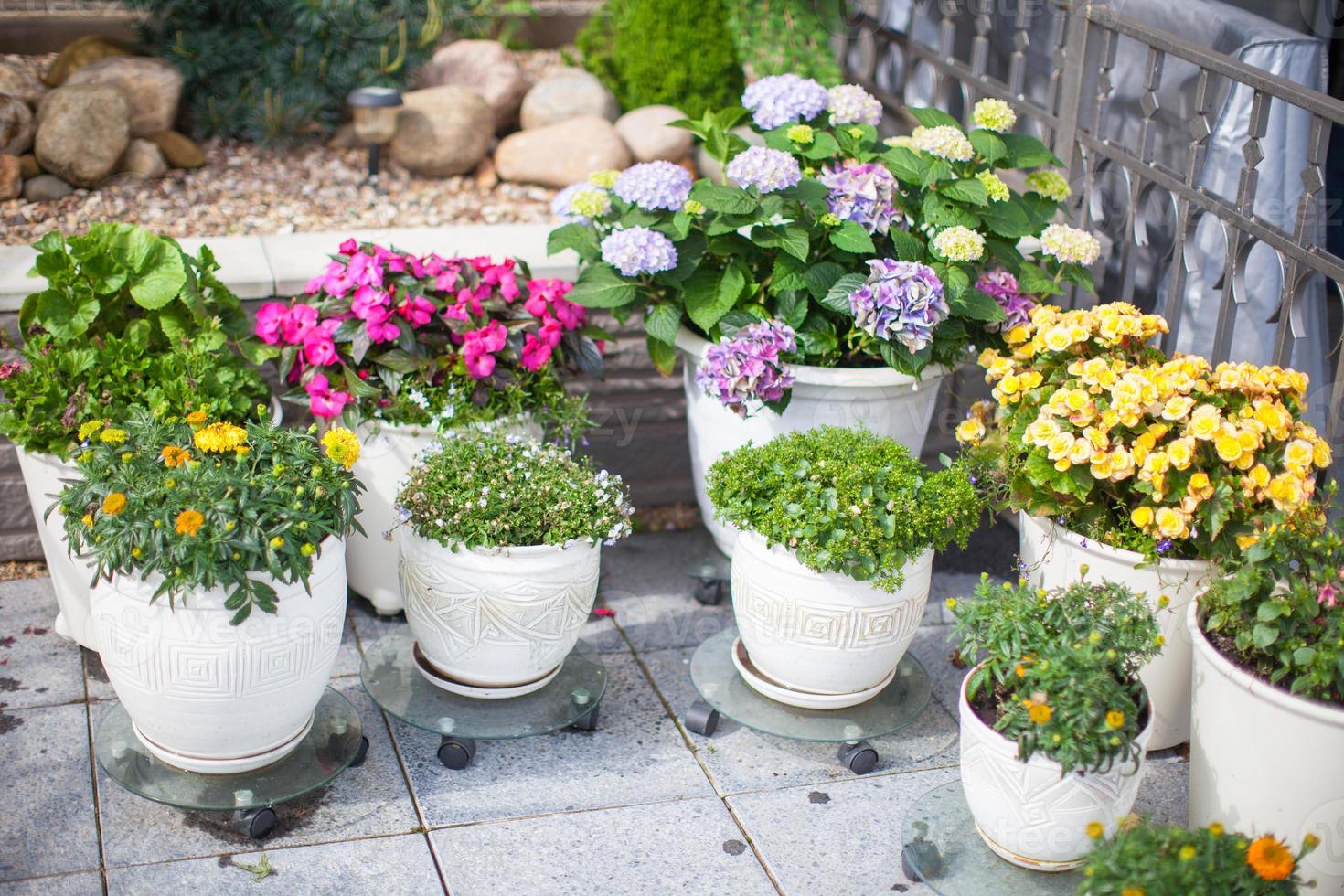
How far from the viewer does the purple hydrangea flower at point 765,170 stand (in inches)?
117

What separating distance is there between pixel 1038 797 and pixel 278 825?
57.9 inches

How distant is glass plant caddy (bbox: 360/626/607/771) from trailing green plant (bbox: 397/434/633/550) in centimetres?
41

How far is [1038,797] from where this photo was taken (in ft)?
7.63

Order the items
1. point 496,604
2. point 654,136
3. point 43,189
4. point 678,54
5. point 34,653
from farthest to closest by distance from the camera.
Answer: point 678,54
point 654,136
point 43,189
point 34,653
point 496,604

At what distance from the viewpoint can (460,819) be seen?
2.61m

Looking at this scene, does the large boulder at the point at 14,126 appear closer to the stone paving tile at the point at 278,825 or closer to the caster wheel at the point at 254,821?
the stone paving tile at the point at 278,825

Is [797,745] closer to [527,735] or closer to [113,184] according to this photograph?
[527,735]

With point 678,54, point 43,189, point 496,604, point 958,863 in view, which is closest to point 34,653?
point 496,604

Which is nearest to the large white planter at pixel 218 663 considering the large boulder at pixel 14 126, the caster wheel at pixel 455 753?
the caster wheel at pixel 455 753

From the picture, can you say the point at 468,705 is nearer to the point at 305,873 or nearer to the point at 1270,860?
the point at 305,873

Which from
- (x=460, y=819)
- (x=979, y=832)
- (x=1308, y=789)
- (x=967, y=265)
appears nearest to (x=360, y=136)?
(x=967, y=265)

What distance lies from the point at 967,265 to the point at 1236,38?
96 cm

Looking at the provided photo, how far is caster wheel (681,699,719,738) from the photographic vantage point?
2.89 m

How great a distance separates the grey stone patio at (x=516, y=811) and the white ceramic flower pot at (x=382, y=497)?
258 millimetres
